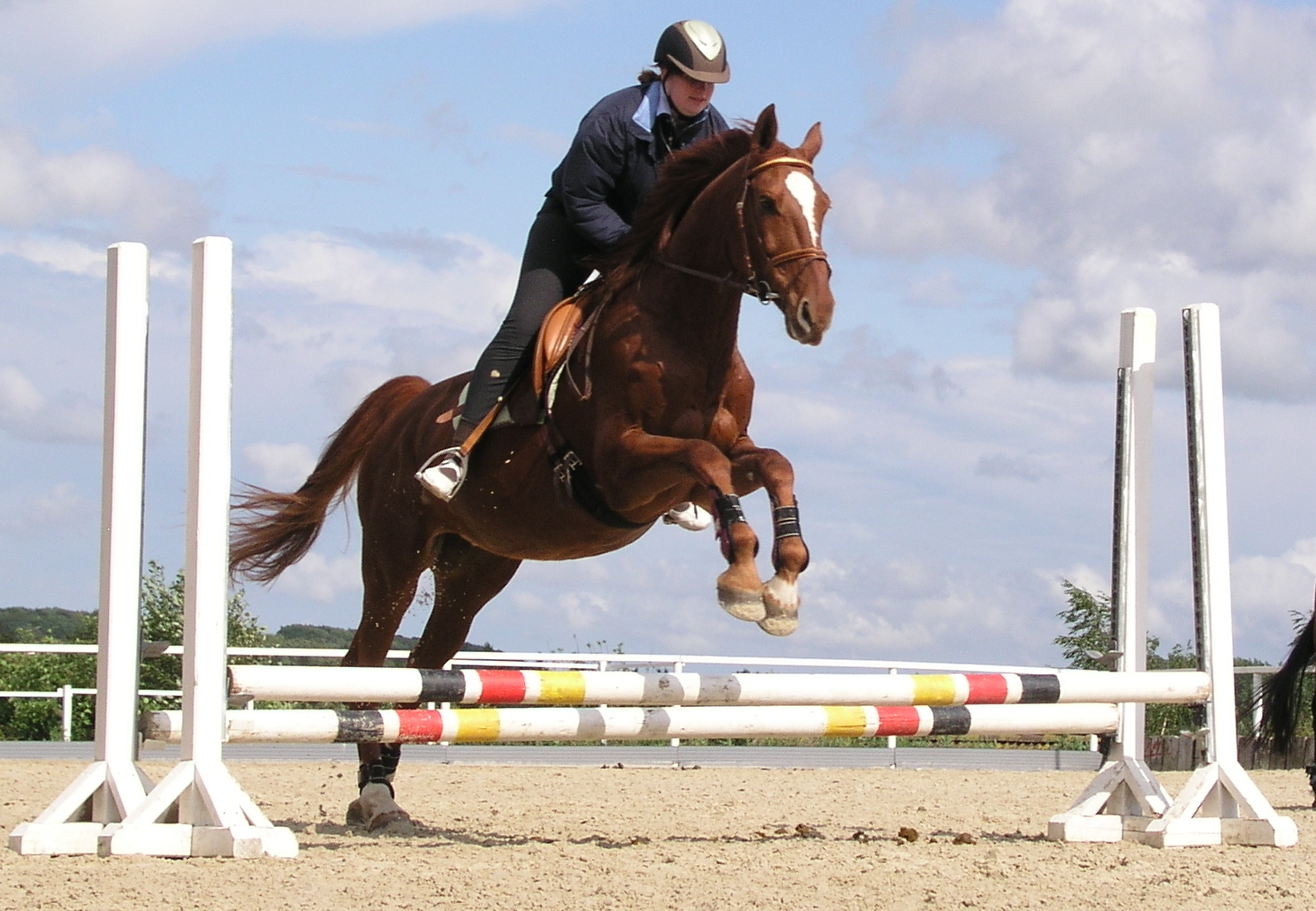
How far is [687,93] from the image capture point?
540 centimetres

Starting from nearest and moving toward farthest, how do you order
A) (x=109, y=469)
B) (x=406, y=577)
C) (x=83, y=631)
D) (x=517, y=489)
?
(x=109, y=469) → (x=517, y=489) → (x=406, y=577) → (x=83, y=631)

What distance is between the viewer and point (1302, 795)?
9.18 metres

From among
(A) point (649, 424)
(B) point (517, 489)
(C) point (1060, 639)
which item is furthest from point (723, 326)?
(C) point (1060, 639)

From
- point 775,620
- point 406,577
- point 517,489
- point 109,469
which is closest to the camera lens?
point 775,620

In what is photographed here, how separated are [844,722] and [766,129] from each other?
6.45 feet

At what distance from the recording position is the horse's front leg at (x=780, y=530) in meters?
4.31

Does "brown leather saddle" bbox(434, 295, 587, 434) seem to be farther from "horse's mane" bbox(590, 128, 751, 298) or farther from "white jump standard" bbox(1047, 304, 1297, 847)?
"white jump standard" bbox(1047, 304, 1297, 847)

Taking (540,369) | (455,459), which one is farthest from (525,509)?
(540,369)

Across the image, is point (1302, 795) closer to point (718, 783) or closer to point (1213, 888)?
point (718, 783)

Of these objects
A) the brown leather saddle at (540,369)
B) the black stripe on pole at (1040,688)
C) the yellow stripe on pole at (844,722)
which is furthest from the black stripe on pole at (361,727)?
the black stripe on pole at (1040,688)

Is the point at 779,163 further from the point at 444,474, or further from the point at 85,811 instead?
the point at 85,811

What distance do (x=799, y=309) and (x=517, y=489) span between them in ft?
4.83

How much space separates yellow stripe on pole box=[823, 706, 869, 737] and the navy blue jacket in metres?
1.77

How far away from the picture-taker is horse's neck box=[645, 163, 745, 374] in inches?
199
